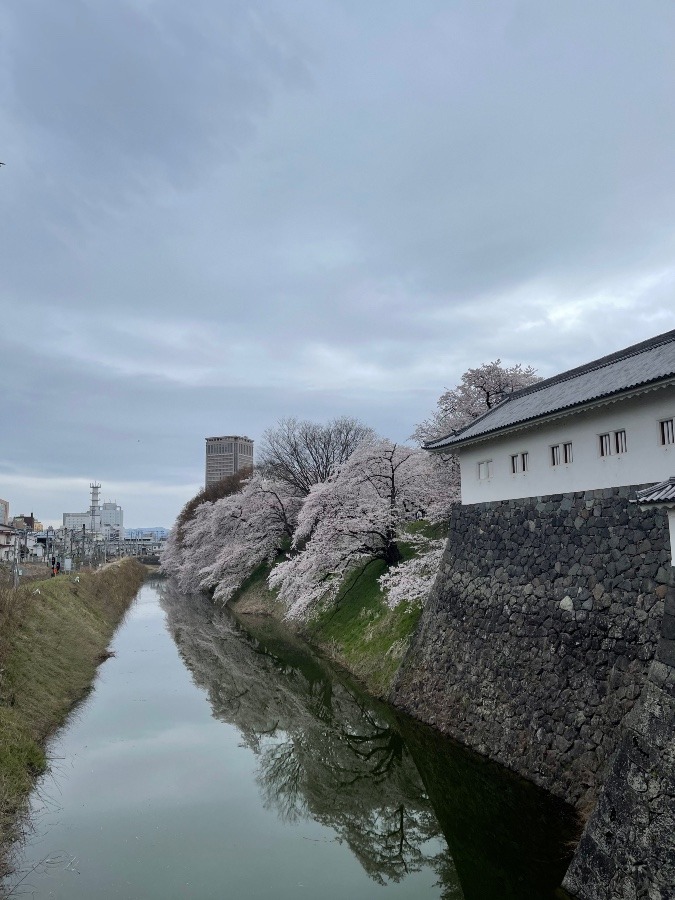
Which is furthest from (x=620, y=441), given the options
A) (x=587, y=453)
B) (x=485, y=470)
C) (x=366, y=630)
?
(x=366, y=630)

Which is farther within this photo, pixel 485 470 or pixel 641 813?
pixel 485 470

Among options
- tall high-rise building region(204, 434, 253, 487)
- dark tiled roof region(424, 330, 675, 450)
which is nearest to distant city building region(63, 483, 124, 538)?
tall high-rise building region(204, 434, 253, 487)

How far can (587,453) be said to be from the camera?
1150cm

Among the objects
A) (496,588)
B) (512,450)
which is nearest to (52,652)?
(496,588)

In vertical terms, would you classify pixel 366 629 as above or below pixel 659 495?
below

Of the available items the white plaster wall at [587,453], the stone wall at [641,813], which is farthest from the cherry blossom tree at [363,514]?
the stone wall at [641,813]

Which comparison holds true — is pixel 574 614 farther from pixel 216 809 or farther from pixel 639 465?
pixel 216 809

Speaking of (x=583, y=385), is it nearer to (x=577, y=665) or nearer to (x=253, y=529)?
(x=577, y=665)

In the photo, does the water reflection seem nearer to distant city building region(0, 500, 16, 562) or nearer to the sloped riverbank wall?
the sloped riverbank wall

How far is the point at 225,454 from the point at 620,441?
14870 centimetres

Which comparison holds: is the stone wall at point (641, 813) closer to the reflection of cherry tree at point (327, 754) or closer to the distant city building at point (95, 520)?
the reflection of cherry tree at point (327, 754)

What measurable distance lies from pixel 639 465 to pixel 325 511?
1634 cm

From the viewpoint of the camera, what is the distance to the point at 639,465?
1027 centimetres

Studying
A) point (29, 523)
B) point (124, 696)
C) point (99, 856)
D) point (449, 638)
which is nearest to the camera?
point (99, 856)
